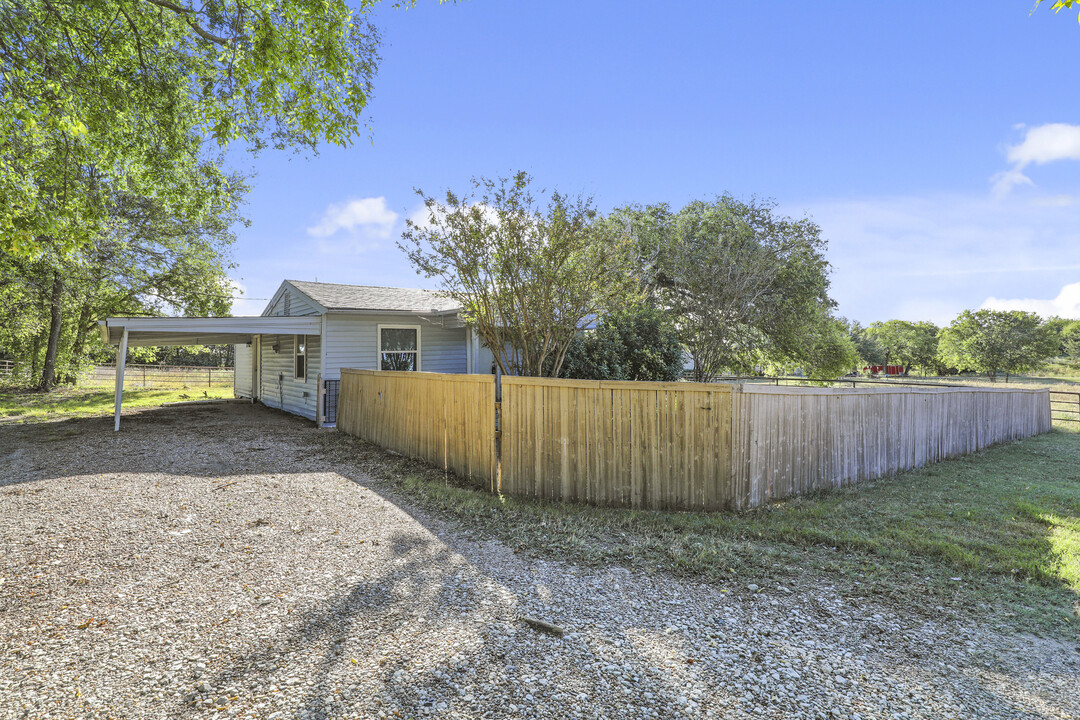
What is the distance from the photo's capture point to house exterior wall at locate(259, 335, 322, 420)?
12453mm

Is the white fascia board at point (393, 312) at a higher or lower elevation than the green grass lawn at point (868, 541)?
higher

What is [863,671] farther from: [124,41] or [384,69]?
[124,41]

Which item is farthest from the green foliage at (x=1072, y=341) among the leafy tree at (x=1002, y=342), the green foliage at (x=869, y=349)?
the green foliage at (x=869, y=349)

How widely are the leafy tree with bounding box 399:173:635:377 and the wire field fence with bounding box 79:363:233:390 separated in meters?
23.2

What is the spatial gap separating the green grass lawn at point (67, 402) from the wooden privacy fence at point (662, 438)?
479 inches

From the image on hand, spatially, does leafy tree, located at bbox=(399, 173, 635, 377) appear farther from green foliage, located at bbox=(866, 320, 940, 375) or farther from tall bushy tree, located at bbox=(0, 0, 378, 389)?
green foliage, located at bbox=(866, 320, 940, 375)

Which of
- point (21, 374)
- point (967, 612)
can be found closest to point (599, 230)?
point (967, 612)

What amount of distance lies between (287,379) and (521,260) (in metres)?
10.5

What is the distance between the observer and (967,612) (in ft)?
10.1

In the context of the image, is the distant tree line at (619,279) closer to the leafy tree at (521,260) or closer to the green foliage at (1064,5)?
the leafy tree at (521,260)

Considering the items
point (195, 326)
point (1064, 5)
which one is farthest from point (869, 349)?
point (195, 326)

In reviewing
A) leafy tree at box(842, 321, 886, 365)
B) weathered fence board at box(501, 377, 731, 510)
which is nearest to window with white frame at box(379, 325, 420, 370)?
weathered fence board at box(501, 377, 731, 510)

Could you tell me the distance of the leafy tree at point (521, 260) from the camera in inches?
274

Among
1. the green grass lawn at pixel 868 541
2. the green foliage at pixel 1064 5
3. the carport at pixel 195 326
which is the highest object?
the green foliage at pixel 1064 5
